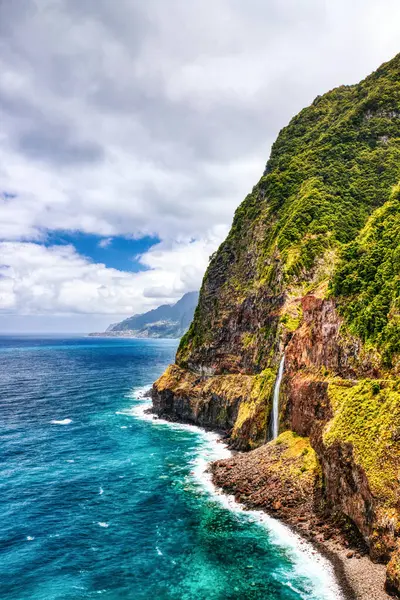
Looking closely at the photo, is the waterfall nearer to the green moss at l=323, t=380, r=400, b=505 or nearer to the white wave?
the white wave

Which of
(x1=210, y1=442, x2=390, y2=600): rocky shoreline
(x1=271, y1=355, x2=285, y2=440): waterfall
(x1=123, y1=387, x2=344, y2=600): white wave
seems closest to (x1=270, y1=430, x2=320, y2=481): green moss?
(x1=210, y1=442, x2=390, y2=600): rocky shoreline

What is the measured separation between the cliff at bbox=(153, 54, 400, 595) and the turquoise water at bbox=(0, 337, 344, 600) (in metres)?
9.06

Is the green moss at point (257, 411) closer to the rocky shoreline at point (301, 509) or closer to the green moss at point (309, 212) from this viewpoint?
the green moss at point (309, 212)

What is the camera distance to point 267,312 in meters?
93.9

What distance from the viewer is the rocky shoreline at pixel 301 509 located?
126ft

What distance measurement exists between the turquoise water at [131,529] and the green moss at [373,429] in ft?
36.5

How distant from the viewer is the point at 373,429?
145 feet

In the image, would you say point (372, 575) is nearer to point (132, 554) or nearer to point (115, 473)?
point (132, 554)

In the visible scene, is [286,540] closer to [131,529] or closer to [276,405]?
[131,529]

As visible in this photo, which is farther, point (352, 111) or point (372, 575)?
point (352, 111)

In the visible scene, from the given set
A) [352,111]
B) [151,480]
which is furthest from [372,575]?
[352,111]

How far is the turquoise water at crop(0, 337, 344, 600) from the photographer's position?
39125 millimetres

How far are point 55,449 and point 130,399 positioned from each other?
2020 inches

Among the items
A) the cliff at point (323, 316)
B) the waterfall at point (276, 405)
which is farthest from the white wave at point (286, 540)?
the waterfall at point (276, 405)
